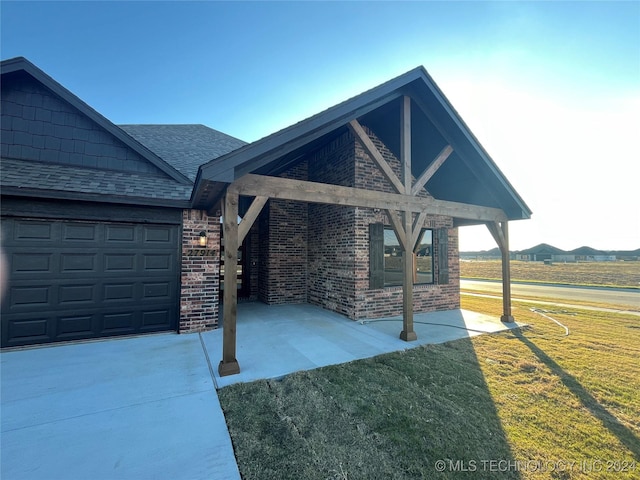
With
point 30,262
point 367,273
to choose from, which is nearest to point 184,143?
point 30,262

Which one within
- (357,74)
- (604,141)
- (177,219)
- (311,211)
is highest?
(357,74)

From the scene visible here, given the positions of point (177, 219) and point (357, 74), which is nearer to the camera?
point (177, 219)

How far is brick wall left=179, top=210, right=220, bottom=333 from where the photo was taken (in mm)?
5879

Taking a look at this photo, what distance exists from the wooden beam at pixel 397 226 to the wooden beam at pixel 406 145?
587 mm

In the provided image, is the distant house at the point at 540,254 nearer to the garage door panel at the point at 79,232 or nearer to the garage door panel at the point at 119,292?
the garage door panel at the point at 119,292

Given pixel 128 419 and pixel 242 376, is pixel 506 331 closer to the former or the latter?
pixel 242 376

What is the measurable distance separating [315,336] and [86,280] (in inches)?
178

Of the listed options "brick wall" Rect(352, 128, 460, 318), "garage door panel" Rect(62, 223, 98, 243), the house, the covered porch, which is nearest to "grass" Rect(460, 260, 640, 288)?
"brick wall" Rect(352, 128, 460, 318)

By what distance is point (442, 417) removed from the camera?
2924 mm

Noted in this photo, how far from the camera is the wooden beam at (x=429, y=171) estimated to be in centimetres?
544

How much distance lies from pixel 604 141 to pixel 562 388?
827 centimetres

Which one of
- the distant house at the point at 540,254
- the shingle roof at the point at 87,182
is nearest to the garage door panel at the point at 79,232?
the shingle roof at the point at 87,182

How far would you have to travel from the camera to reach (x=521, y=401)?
3.30 meters

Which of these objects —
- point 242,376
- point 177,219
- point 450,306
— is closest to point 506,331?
point 450,306
